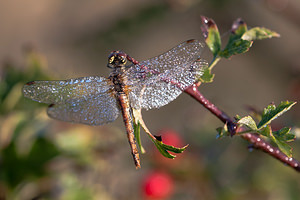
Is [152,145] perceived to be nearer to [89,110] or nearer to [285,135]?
[89,110]

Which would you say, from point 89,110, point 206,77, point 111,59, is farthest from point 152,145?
point 206,77

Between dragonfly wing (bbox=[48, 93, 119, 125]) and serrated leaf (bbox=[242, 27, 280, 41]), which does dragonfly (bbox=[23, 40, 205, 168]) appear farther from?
serrated leaf (bbox=[242, 27, 280, 41])

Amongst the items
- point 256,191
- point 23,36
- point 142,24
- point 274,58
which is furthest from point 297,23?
point 23,36

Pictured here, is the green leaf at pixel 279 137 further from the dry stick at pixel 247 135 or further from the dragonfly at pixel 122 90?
the dragonfly at pixel 122 90

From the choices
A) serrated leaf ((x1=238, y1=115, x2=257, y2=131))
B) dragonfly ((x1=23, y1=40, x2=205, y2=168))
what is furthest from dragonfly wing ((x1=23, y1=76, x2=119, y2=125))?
serrated leaf ((x1=238, y1=115, x2=257, y2=131))

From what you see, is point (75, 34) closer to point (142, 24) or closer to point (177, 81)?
point (142, 24)
